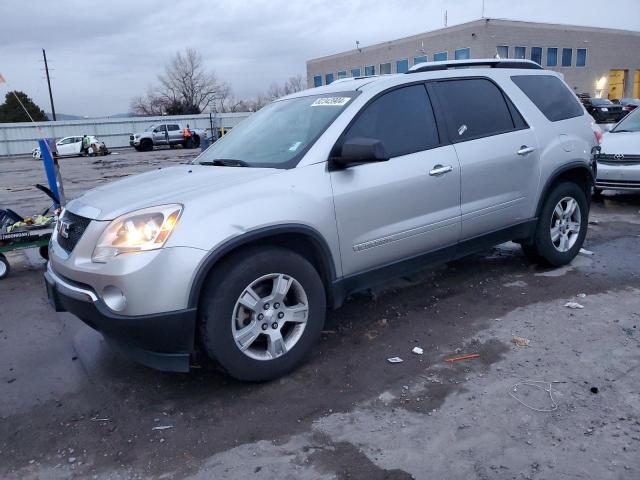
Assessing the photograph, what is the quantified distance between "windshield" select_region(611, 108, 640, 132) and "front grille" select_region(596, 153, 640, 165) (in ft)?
3.43

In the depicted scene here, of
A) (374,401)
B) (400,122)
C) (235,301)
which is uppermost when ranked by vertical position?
(400,122)

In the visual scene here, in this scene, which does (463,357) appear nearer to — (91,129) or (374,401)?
(374,401)

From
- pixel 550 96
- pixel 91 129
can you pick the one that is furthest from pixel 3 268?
pixel 91 129

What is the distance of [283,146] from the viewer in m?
3.77

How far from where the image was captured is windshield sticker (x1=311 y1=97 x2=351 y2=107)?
383cm

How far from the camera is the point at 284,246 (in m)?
3.40

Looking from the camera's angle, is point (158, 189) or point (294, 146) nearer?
point (158, 189)

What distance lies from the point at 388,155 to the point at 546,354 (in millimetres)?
1742

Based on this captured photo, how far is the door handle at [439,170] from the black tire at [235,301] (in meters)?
1.25

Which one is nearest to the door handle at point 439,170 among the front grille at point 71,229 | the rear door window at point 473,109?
A: the rear door window at point 473,109

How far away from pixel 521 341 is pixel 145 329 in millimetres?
2563

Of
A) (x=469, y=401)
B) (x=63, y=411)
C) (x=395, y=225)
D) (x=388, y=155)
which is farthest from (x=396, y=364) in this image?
(x=63, y=411)

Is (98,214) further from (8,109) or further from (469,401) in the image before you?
(8,109)

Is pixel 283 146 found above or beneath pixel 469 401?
above
